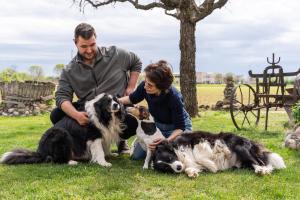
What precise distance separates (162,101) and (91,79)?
1.28 m

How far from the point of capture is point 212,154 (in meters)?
5.62

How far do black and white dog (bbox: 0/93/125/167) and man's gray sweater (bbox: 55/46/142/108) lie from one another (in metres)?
0.42

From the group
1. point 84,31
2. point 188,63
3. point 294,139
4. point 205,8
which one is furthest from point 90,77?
point 205,8

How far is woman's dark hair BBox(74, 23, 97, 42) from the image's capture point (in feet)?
20.1

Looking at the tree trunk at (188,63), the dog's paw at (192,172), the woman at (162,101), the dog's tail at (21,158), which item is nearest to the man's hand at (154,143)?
the woman at (162,101)

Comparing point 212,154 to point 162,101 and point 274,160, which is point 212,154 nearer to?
point 274,160

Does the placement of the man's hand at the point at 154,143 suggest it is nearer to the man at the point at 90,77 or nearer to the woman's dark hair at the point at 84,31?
the man at the point at 90,77

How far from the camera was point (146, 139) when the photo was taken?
5809 mm

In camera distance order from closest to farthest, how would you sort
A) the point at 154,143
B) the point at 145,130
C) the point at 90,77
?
1. the point at 154,143
2. the point at 145,130
3. the point at 90,77

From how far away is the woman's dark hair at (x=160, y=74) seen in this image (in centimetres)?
550

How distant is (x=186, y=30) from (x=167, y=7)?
104cm

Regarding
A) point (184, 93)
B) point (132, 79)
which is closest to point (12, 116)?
point (184, 93)

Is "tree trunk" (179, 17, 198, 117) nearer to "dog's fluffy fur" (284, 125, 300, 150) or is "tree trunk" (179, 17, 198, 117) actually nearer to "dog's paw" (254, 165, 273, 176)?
"dog's fluffy fur" (284, 125, 300, 150)

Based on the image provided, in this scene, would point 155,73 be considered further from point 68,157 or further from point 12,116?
point 12,116
